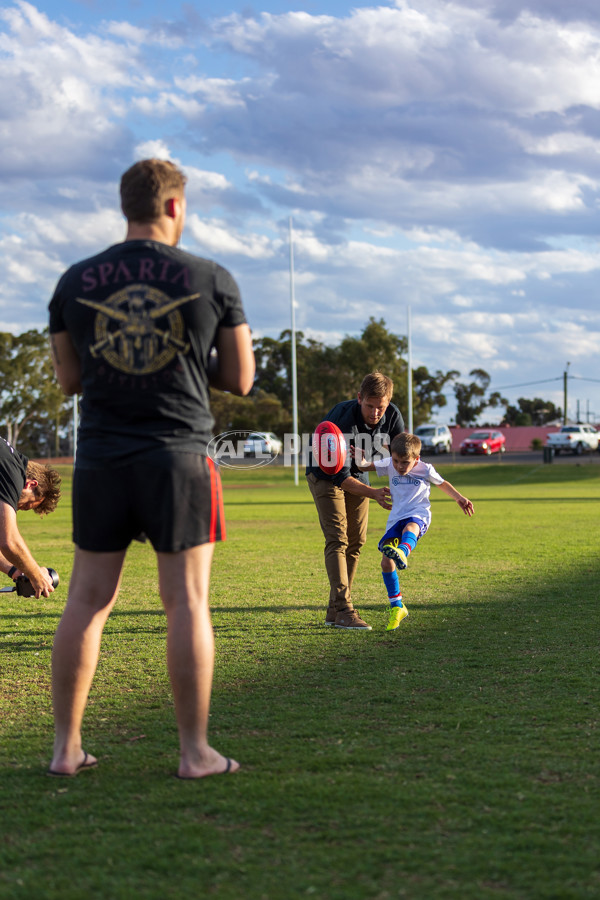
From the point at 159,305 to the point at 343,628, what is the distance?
157 inches

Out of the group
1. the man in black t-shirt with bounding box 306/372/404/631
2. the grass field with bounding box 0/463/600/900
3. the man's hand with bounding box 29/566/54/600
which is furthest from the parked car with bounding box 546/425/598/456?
the man's hand with bounding box 29/566/54/600

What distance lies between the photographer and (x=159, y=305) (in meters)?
3.21

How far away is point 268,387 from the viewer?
72812mm

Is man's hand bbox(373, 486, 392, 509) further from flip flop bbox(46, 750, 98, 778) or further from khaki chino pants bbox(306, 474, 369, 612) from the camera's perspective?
flip flop bbox(46, 750, 98, 778)

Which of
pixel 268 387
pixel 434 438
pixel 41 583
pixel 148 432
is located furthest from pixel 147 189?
pixel 268 387

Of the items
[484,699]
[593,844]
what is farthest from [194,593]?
[484,699]

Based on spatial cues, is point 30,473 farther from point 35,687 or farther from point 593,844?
point 593,844

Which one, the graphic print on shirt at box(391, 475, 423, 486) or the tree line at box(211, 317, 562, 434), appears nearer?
the graphic print on shirt at box(391, 475, 423, 486)

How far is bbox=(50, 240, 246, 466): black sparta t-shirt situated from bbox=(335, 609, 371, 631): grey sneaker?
11.9 ft

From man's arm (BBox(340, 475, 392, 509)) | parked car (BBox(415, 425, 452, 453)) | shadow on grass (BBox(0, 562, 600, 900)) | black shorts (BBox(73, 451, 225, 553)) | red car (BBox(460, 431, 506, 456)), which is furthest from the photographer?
red car (BBox(460, 431, 506, 456))

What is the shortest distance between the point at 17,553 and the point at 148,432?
2964mm

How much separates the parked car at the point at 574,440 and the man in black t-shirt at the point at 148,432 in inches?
2156

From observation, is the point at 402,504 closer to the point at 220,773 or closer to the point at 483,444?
the point at 220,773

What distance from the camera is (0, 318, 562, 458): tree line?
56.2 meters
